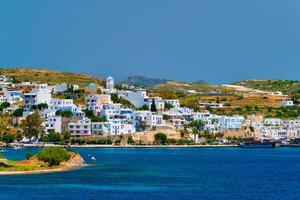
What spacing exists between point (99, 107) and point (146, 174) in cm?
6216

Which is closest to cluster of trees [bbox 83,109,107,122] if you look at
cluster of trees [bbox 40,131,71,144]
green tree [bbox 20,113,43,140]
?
cluster of trees [bbox 40,131,71,144]

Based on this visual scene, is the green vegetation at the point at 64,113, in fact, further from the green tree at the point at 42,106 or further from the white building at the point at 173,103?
the white building at the point at 173,103

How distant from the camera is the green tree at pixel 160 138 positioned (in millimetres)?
123438

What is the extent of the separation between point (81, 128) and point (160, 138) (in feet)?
37.0

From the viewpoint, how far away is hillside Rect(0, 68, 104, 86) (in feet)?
527

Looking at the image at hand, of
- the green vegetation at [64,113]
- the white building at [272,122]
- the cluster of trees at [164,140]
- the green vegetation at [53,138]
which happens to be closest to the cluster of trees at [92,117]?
the green vegetation at [64,113]

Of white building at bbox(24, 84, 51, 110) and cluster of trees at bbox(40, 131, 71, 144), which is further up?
white building at bbox(24, 84, 51, 110)

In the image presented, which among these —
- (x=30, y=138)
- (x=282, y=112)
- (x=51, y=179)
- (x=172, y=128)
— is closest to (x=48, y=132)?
(x=30, y=138)

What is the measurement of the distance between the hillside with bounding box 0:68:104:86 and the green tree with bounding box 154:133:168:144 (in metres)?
35.4

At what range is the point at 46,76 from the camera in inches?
6570

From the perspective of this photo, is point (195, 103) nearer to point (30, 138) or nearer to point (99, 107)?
point (99, 107)

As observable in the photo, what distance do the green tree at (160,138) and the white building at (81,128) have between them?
942 centimetres

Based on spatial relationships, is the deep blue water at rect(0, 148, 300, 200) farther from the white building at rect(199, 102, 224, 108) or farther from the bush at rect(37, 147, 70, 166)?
the white building at rect(199, 102, 224, 108)

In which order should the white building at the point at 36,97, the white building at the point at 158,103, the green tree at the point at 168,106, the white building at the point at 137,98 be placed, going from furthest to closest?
the green tree at the point at 168,106 → the white building at the point at 137,98 → the white building at the point at 158,103 → the white building at the point at 36,97
